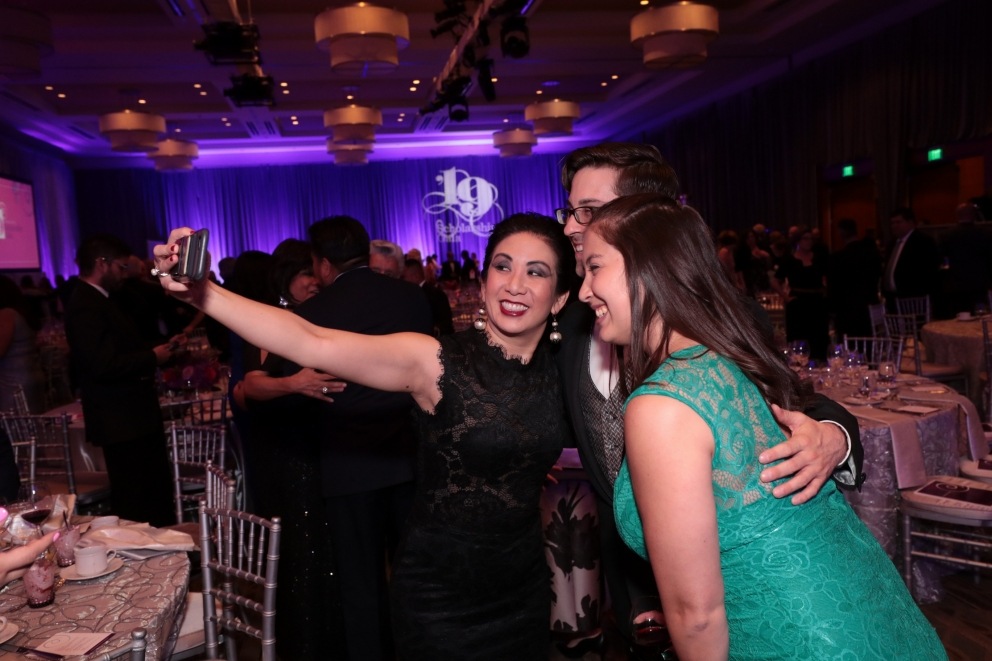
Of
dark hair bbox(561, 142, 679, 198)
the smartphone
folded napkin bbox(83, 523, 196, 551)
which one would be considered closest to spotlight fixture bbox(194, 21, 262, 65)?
folded napkin bbox(83, 523, 196, 551)

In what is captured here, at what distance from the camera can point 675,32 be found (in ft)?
25.5

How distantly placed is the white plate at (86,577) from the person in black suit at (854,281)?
23.0 feet

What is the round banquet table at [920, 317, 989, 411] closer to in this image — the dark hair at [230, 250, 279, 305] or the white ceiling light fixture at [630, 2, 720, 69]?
the white ceiling light fixture at [630, 2, 720, 69]

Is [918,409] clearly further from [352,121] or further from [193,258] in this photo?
[352,121]

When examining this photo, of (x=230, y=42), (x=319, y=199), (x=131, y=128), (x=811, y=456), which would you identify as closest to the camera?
(x=811, y=456)

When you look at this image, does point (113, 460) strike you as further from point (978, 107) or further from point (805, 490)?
point (978, 107)

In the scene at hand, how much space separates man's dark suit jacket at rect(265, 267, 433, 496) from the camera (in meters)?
2.95

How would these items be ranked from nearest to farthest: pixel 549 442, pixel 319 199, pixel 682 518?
pixel 682 518 < pixel 549 442 < pixel 319 199

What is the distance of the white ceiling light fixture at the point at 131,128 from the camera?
11289 mm

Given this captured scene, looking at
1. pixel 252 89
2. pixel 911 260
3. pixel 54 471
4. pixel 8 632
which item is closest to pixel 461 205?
pixel 252 89

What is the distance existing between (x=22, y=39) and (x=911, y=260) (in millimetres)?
9054

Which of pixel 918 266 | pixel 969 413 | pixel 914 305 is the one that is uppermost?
pixel 918 266

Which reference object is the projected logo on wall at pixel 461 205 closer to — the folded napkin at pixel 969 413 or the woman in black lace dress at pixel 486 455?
the folded napkin at pixel 969 413

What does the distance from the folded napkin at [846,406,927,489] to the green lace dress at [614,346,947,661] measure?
257 centimetres
